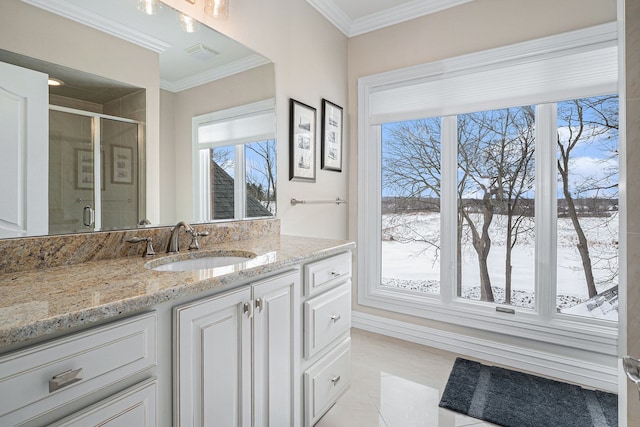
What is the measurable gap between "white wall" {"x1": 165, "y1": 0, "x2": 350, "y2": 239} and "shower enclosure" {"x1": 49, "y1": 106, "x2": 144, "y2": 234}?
77 cm

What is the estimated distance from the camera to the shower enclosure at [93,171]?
1.17 meters

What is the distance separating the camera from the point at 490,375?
2180mm

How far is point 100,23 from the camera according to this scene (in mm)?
1305

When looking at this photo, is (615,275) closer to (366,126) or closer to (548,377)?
(548,377)

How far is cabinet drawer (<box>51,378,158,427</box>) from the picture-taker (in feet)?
2.38

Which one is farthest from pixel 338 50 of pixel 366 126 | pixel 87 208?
pixel 87 208

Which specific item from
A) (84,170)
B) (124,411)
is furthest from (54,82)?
(124,411)

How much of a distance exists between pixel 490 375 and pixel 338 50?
273 cm

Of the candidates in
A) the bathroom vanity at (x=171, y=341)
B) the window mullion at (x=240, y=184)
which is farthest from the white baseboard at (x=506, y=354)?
the window mullion at (x=240, y=184)

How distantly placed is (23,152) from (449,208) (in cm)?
250

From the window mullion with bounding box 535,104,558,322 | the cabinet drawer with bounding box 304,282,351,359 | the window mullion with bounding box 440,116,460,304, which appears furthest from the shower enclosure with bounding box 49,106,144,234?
the window mullion with bounding box 535,104,558,322

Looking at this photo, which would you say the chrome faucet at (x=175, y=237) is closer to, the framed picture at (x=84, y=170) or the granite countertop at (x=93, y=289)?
the granite countertop at (x=93, y=289)

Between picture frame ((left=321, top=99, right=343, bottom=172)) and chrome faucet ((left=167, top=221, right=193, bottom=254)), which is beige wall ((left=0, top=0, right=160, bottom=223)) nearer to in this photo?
chrome faucet ((left=167, top=221, right=193, bottom=254))

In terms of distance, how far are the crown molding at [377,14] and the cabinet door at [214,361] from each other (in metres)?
2.39
